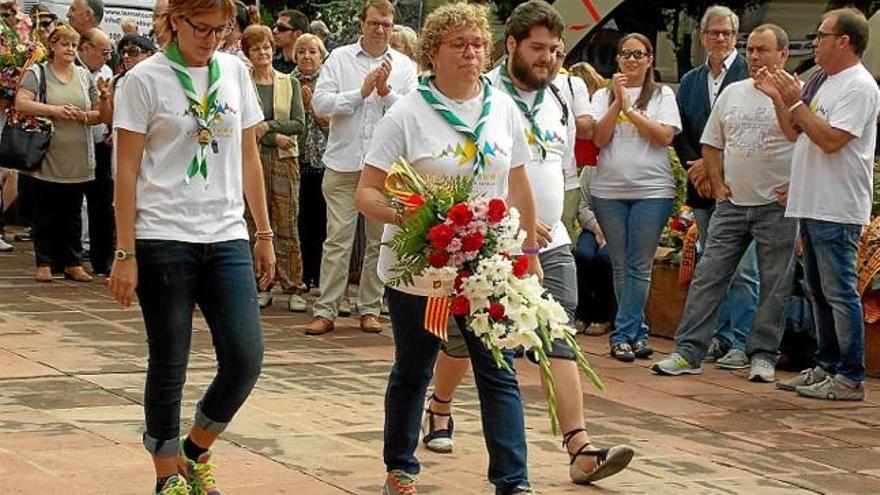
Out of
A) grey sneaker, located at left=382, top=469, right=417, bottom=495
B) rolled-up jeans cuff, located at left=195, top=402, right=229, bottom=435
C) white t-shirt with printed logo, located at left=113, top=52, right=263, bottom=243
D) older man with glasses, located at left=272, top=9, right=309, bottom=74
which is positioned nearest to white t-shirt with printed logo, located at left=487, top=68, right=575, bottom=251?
grey sneaker, located at left=382, top=469, right=417, bottom=495

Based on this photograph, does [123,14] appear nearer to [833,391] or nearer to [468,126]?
[833,391]

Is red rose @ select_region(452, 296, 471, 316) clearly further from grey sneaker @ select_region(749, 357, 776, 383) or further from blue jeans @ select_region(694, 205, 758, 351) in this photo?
blue jeans @ select_region(694, 205, 758, 351)

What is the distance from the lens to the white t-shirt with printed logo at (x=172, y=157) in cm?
591

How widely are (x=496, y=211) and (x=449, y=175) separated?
1.42 feet

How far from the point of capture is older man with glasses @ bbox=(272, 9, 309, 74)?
46.9ft

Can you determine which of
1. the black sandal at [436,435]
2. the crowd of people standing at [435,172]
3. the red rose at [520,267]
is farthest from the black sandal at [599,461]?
the red rose at [520,267]

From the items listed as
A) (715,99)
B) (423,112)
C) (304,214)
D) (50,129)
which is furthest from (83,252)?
(423,112)

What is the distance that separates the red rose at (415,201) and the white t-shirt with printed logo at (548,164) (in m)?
1.18

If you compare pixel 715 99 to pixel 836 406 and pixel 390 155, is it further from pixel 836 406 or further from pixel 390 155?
pixel 390 155

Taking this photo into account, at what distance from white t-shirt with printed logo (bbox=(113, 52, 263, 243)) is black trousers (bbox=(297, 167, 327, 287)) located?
20.9ft

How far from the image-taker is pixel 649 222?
10562mm

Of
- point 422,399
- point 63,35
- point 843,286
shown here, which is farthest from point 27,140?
point 422,399

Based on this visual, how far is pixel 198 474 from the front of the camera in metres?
6.25

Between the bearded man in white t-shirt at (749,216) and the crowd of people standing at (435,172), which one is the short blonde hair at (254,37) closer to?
the crowd of people standing at (435,172)
